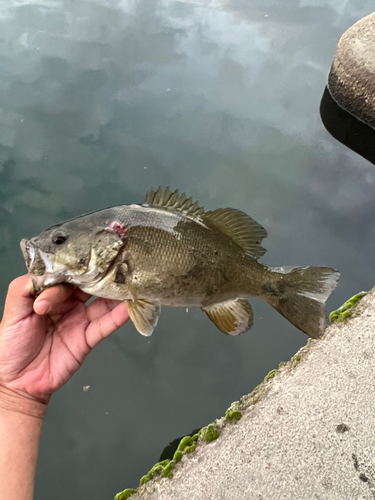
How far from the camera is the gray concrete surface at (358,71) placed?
5055mm

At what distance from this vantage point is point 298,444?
7.42 feet

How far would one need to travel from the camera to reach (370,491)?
2068 millimetres

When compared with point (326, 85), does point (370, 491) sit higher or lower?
lower

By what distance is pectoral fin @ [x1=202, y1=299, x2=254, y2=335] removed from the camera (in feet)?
6.94

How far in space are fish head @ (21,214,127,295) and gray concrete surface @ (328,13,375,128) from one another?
16.5 ft

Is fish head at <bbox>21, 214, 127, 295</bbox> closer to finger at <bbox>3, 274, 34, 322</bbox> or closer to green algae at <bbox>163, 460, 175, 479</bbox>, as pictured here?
finger at <bbox>3, 274, 34, 322</bbox>

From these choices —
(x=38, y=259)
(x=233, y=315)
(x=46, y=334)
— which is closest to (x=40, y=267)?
(x=38, y=259)

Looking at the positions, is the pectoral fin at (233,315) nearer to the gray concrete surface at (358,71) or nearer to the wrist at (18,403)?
the wrist at (18,403)

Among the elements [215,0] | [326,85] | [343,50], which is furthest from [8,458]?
[215,0]

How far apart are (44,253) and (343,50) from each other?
575 cm

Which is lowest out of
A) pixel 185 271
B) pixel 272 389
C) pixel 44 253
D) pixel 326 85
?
pixel 272 389

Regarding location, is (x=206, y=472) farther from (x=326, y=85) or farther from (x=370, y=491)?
(x=326, y=85)

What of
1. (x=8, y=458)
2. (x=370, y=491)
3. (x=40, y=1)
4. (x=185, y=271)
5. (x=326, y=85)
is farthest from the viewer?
(x=40, y=1)

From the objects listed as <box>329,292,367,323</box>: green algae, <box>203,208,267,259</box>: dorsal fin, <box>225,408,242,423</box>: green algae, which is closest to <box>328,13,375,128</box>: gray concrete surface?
<box>329,292,367,323</box>: green algae
